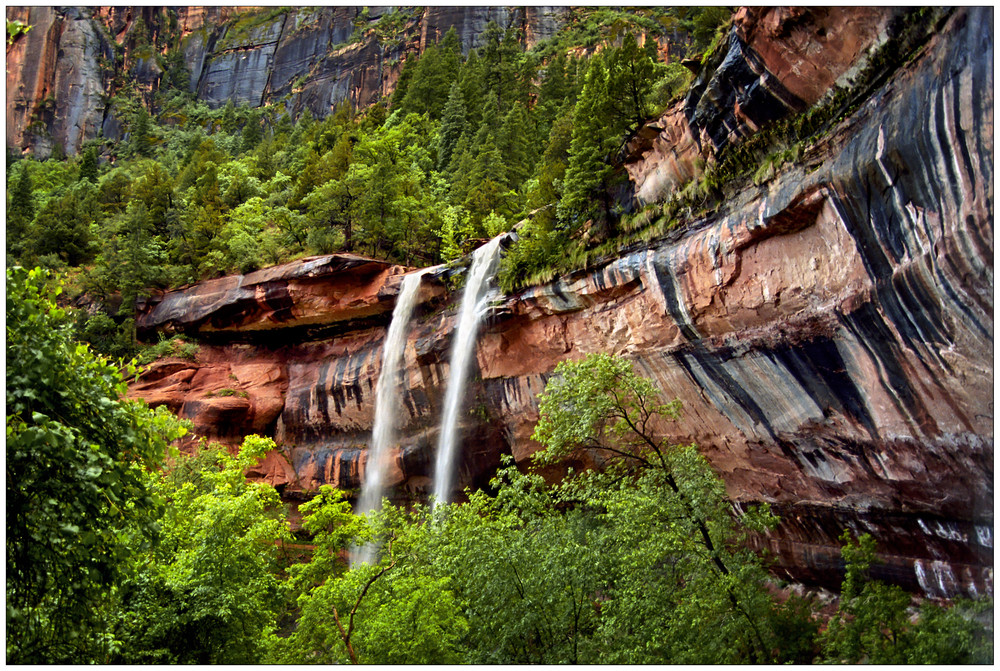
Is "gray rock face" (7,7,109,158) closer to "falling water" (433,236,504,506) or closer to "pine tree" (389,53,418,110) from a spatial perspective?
"pine tree" (389,53,418,110)

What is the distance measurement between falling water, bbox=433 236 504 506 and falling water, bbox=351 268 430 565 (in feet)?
9.34

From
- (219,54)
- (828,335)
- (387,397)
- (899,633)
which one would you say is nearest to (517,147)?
(387,397)

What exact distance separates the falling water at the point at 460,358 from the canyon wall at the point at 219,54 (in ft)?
162

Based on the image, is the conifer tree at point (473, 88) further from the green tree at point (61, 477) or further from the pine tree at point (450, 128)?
the green tree at point (61, 477)

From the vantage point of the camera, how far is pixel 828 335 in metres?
13.1

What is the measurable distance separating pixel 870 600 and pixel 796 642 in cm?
187

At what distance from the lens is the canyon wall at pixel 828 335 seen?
32.5 feet

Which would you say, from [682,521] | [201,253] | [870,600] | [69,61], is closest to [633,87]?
[682,521]

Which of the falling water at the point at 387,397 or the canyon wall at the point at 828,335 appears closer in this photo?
the canyon wall at the point at 828,335

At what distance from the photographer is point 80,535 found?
6.98 m

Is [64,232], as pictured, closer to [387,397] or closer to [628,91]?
[387,397]

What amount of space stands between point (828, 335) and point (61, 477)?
1322 centimetres

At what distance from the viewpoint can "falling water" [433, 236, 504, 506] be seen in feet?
81.1

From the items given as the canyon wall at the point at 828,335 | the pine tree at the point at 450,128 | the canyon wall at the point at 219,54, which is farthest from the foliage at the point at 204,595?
the canyon wall at the point at 219,54
